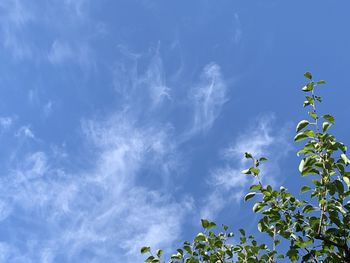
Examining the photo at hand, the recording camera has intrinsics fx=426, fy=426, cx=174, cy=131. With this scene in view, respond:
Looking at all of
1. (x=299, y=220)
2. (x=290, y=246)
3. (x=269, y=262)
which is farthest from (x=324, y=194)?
(x=269, y=262)

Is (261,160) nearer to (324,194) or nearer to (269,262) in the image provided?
(324,194)

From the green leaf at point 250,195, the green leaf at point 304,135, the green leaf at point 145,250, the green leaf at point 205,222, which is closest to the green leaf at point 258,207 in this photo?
the green leaf at point 250,195

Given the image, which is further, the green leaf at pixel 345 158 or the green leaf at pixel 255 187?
the green leaf at pixel 255 187

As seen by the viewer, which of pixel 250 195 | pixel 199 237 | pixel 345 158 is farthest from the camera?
pixel 199 237

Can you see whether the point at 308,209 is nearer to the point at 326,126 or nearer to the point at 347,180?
the point at 347,180

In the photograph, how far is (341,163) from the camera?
653cm

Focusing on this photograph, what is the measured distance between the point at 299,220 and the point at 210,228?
168cm

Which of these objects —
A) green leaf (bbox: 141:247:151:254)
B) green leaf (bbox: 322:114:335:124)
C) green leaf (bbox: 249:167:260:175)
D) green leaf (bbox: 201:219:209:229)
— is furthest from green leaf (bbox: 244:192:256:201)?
green leaf (bbox: 141:247:151:254)

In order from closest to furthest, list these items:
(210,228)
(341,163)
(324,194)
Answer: (341,163)
(324,194)
(210,228)

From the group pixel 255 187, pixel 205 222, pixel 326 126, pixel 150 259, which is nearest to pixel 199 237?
pixel 205 222

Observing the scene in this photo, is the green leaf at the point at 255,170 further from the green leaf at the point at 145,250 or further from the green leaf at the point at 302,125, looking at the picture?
the green leaf at the point at 145,250

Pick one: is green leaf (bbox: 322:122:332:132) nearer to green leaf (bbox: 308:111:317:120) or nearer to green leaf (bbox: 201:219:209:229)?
green leaf (bbox: 308:111:317:120)

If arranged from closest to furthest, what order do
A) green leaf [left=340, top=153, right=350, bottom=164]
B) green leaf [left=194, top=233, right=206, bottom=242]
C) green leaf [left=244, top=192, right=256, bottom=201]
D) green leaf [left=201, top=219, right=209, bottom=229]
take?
green leaf [left=340, top=153, right=350, bottom=164] < green leaf [left=244, top=192, right=256, bottom=201] < green leaf [left=201, top=219, right=209, bottom=229] < green leaf [left=194, top=233, right=206, bottom=242]

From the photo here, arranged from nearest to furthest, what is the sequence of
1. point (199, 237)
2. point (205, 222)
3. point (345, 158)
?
1. point (345, 158)
2. point (205, 222)
3. point (199, 237)
